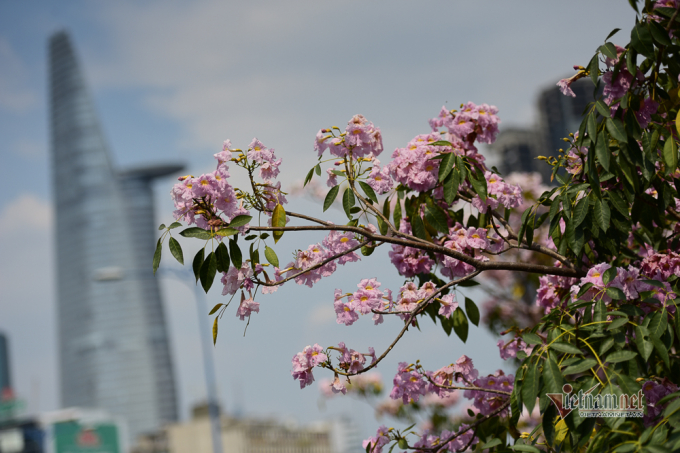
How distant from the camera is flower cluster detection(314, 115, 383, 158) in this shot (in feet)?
9.96

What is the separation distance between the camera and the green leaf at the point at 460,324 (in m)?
3.16

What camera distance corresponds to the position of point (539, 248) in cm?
306

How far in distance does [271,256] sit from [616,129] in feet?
4.24

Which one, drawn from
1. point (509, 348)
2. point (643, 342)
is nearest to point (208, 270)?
point (643, 342)

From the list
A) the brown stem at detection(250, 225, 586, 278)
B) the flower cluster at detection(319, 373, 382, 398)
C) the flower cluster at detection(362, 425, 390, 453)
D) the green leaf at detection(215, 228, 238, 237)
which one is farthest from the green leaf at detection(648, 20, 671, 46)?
the flower cluster at detection(319, 373, 382, 398)

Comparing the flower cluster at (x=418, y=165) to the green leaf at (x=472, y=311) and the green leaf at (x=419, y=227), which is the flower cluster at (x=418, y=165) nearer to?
the green leaf at (x=419, y=227)

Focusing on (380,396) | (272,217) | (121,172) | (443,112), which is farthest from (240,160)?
(121,172)

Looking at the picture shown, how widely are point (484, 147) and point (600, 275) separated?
1196 millimetres

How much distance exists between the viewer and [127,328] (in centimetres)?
15725

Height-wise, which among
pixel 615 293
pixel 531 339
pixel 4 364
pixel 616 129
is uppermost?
pixel 4 364

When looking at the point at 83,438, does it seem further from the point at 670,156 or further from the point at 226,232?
the point at 670,156

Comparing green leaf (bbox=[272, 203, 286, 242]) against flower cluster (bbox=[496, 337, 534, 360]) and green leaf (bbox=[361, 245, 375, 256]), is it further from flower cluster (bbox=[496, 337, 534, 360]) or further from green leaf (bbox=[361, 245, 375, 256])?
flower cluster (bbox=[496, 337, 534, 360])

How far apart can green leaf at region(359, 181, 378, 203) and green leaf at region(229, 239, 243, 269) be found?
66cm

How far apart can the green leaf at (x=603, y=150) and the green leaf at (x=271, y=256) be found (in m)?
1.18
